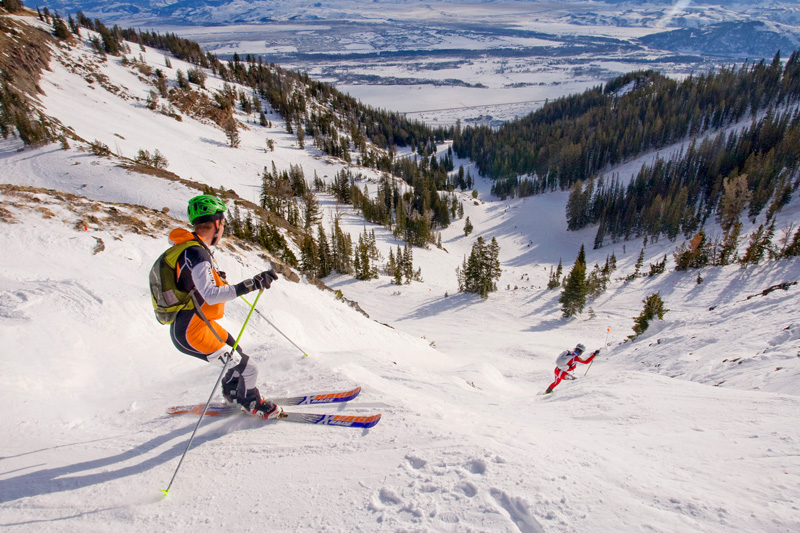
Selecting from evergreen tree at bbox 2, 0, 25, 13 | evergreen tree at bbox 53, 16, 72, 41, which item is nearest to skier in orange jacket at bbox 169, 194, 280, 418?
evergreen tree at bbox 53, 16, 72, 41

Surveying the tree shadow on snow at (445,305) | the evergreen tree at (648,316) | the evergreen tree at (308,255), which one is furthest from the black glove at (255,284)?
the evergreen tree at (308,255)

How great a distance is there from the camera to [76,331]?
25.7ft

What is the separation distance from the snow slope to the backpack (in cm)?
211

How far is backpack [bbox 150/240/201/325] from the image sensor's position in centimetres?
466

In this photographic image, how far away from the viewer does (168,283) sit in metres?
4.70

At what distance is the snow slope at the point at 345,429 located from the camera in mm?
3664

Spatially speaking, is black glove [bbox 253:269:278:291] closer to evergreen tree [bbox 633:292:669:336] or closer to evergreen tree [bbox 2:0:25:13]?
evergreen tree [bbox 633:292:669:336]

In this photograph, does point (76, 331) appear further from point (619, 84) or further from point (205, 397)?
point (619, 84)

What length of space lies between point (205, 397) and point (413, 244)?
65.6 metres

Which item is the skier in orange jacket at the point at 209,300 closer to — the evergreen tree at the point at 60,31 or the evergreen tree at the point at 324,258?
the evergreen tree at the point at 324,258

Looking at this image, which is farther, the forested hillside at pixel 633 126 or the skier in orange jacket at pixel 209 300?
the forested hillside at pixel 633 126

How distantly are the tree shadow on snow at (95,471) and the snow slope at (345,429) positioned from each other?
0.08ft

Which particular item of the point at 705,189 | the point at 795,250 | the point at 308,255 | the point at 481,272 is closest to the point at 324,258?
the point at 308,255

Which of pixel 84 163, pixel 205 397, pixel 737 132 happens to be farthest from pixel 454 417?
pixel 737 132
